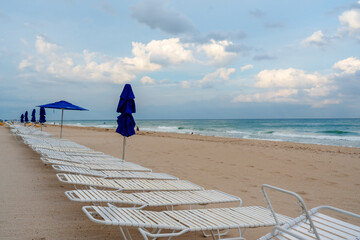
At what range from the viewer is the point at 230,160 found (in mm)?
8531

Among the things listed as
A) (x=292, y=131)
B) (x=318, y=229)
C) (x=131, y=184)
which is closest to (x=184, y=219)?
(x=318, y=229)

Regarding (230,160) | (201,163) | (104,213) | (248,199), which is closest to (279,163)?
(230,160)

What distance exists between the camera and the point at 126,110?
608 centimetres

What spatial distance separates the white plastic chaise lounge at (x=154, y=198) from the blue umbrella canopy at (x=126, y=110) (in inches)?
117

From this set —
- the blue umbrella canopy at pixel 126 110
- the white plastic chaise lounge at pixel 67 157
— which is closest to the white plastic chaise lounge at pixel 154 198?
the white plastic chaise lounge at pixel 67 157

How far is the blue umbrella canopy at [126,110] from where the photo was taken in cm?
611

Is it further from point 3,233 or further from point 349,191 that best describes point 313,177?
point 3,233

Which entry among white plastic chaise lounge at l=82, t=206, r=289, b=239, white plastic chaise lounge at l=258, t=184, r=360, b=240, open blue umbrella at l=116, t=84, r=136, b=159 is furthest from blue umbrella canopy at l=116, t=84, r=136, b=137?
white plastic chaise lounge at l=258, t=184, r=360, b=240

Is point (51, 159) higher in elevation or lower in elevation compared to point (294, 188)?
higher

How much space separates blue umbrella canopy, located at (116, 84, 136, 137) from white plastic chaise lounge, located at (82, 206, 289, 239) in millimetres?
3684

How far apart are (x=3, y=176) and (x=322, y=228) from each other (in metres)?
5.23

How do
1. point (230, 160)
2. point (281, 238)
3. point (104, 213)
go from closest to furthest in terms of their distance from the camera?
point (281, 238)
point (104, 213)
point (230, 160)

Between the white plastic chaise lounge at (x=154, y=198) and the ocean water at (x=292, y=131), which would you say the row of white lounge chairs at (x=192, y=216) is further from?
the ocean water at (x=292, y=131)

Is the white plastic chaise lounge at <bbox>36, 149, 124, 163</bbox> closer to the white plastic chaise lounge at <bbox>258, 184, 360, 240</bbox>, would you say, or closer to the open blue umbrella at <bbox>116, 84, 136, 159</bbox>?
the open blue umbrella at <bbox>116, 84, 136, 159</bbox>
